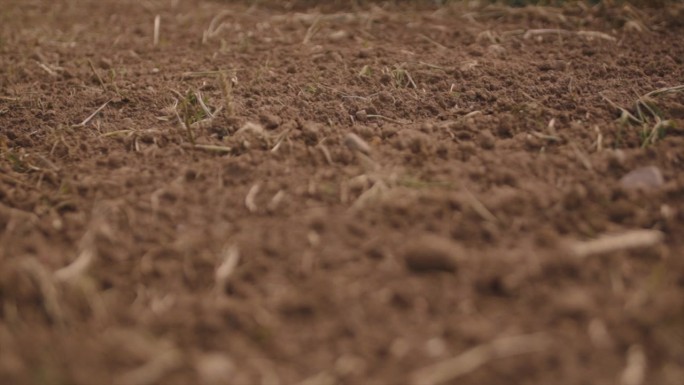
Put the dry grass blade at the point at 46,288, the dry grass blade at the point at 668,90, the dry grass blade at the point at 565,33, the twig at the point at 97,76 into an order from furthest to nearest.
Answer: the dry grass blade at the point at 565,33 → the twig at the point at 97,76 → the dry grass blade at the point at 668,90 → the dry grass blade at the point at 46,288

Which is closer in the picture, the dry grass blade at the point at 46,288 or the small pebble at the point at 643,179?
the dry grass blade at the point at 46,288

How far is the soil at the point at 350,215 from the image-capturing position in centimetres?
134

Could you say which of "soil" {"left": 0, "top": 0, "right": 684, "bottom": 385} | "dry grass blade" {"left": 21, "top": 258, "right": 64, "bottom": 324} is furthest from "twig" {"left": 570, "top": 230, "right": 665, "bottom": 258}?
"dry grass blade" {"left": 21, "top": 258, "right": 64, "bottom": 324}

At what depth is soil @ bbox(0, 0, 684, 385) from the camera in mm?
1344

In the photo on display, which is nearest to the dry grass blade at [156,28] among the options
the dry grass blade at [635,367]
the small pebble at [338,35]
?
the small pebble at [338,35]

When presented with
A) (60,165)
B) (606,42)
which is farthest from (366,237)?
(606,42)

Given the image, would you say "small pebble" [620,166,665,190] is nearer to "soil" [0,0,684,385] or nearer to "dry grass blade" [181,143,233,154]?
"soil" [0,0,684,385]

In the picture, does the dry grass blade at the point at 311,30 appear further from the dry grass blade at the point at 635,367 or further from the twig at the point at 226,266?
the dry grass blade at the point at 635,367

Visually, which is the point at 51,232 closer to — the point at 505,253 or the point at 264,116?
the point at 264,116

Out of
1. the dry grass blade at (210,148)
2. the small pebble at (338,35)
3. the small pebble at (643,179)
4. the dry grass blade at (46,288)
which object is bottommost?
the dry grass blade at (46,288)

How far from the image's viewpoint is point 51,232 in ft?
5.74

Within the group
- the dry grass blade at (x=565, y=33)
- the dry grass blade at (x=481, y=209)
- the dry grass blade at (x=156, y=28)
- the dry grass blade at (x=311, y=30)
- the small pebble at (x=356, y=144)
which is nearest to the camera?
the dry grass blade at (x=481, y=209)

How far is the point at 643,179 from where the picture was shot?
182cm

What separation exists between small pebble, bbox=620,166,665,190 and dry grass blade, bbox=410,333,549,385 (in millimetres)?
685
